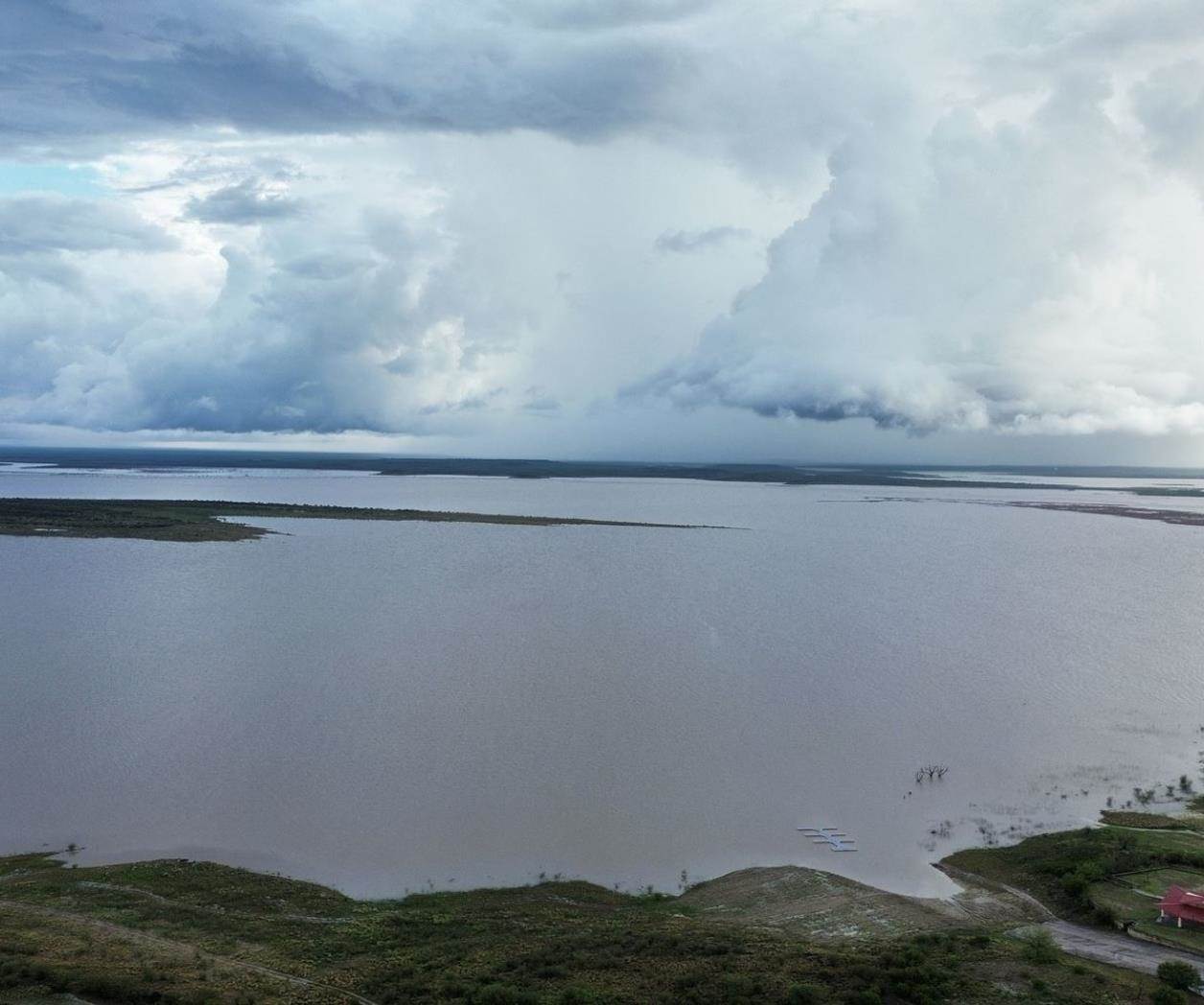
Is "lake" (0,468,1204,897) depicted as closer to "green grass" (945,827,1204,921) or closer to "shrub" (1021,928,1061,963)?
"green grass" (945,827,1204,921)

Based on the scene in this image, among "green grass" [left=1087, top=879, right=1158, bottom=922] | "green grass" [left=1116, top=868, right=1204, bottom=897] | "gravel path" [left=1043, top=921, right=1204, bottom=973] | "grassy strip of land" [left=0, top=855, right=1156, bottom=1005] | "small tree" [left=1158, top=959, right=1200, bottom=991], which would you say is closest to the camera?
"grassy strip of land" [left=0, top=855, right=1156, bottom=1005]

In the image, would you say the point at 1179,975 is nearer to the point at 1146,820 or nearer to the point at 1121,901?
the point at 1121,901

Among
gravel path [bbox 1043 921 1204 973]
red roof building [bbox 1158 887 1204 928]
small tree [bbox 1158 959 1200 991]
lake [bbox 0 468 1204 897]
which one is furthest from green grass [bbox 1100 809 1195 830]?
small tree [bbox 1158 959 1200 991]

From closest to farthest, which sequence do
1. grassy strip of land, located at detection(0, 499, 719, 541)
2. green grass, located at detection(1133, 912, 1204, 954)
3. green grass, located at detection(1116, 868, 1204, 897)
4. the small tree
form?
1. the small tree
2. green grass, located at detection(1133, 912, 1204, 954)
3. green grass, located at detection(1116, 868, 1204, 897)
4. grassy strip of land, located at detection(0, 499, 719, 541)

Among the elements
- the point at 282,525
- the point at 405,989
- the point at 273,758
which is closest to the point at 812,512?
the point at 282,525

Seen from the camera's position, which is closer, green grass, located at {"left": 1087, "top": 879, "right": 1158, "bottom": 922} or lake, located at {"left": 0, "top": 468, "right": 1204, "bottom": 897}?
green grass, located at {"left": 1087, "top": 879, "right": 1158, "bottom": 922}

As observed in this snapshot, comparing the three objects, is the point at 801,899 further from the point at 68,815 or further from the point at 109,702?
the point at 109,702
